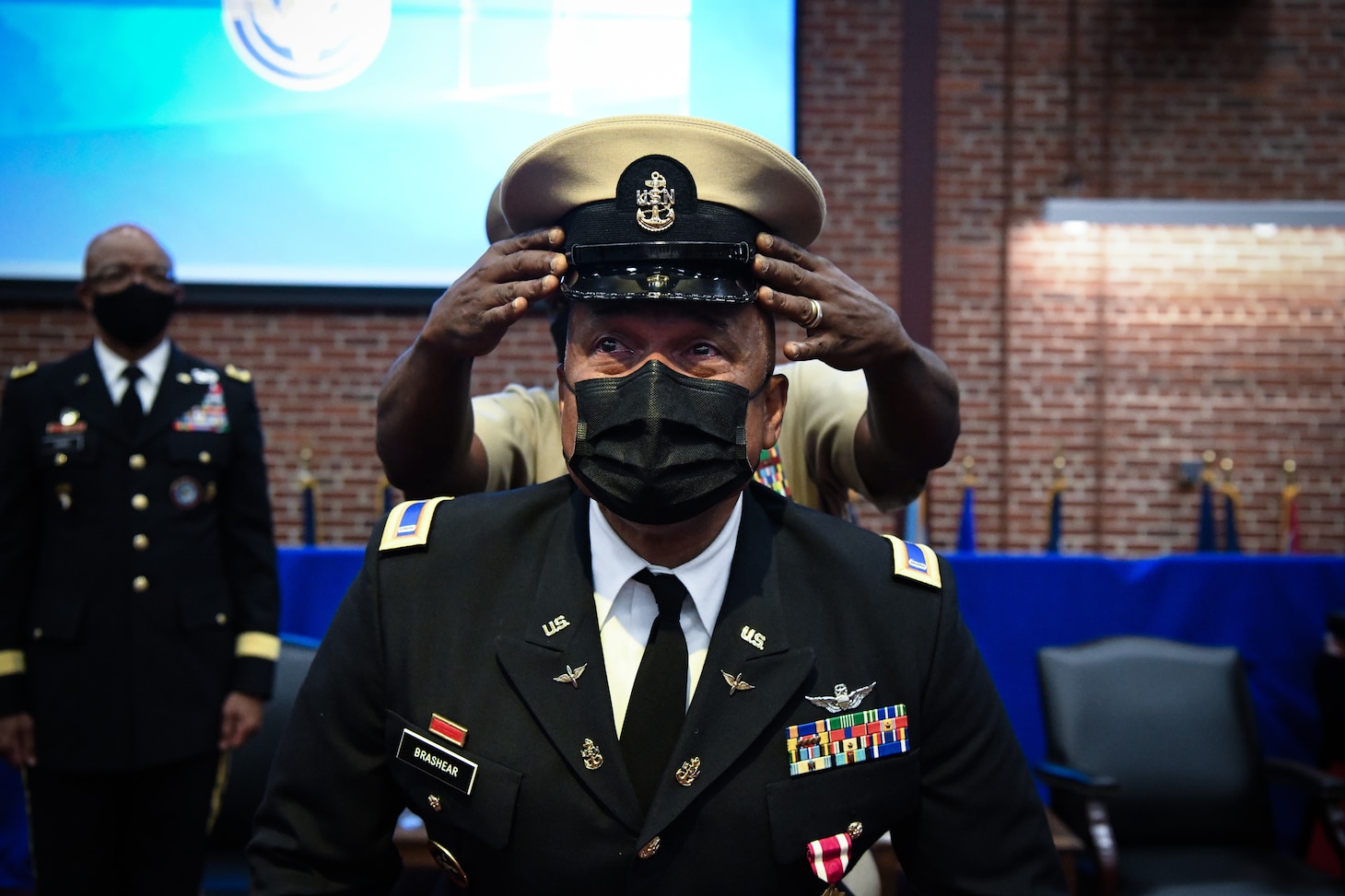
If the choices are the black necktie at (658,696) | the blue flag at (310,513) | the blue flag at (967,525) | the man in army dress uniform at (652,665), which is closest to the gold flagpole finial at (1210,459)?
the blue flag at (967,525)

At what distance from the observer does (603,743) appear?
3.89 feet

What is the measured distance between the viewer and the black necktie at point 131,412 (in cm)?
281

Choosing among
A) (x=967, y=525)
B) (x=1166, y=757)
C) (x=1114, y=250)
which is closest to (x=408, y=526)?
(x=1166, y=757)

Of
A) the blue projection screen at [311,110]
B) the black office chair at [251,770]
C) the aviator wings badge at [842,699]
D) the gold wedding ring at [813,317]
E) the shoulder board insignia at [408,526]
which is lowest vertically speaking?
the black office chair at [251,770]

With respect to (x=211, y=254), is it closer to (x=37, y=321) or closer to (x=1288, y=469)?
(x=37, y=321)

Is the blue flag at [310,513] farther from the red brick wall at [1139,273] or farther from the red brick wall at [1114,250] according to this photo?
the red brick wall at [1139,273]

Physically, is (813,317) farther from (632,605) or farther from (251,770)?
(251,770)

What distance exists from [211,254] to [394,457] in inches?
187

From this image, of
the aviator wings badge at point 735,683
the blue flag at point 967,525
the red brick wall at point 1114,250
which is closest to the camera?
the aviator wings badge at point 735,683

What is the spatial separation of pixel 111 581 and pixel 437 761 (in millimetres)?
1959

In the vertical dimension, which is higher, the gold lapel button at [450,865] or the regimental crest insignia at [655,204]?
the regimental crest insignia at [655,204]

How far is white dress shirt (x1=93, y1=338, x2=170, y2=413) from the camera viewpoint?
9.35 ft

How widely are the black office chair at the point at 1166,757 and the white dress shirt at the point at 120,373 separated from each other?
2.68 meters

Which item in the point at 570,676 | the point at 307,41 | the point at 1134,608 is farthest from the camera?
the point at 307,41
